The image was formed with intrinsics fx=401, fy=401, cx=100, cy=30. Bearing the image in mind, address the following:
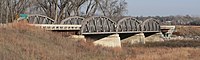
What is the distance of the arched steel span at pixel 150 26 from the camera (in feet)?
256

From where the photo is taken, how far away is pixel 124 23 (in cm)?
6981

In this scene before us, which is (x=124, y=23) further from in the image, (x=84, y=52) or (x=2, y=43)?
(x=2, y=43)

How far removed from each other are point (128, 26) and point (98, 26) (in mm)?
11697

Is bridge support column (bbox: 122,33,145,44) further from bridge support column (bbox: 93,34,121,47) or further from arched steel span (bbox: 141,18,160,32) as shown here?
bridge support column (bbox: 93,34,121,47)

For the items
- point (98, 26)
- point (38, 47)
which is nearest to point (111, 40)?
point (98, 26)

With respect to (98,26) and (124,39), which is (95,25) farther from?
(124,39)

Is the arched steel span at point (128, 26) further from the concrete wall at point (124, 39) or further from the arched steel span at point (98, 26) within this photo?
the arched steel span at point (98, 26)

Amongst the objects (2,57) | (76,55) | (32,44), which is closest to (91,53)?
(76,55)

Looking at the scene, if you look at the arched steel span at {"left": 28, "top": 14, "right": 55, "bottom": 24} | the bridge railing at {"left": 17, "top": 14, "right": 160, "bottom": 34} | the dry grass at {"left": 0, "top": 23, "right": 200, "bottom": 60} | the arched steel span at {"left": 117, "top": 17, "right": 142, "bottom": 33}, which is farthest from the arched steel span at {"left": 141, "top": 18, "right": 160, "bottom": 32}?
the dry grass at {"left": 0, "top": 23, "right": 200, "bottom": 60}

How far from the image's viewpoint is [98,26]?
2356 inches

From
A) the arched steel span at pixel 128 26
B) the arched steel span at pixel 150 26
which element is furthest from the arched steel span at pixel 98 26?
the arched steel span at pixel 150 26

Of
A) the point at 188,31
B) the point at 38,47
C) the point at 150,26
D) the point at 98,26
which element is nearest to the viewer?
the point at 38,47

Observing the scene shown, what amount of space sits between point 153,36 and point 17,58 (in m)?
58.8

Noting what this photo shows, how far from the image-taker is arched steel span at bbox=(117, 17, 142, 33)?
67562 mm
